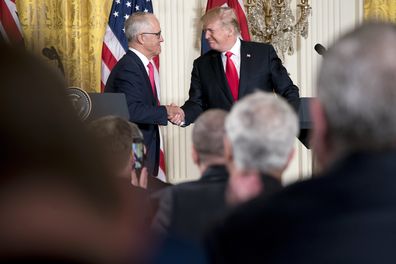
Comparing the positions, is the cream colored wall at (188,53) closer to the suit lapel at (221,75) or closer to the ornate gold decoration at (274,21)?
the ornate gold decoration at (274,21)

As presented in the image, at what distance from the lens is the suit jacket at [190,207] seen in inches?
92.2

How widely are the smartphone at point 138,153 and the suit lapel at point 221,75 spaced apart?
3.28 meters

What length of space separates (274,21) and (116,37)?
187 cm

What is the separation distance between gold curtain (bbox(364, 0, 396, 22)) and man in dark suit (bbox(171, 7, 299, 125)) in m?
2.85

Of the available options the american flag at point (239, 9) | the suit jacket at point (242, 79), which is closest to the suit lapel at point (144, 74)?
the suit jacket at point (242, 79)

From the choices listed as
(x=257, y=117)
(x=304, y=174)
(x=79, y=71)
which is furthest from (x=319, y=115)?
(x=304, y=174)

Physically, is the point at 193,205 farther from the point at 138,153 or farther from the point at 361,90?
the point at 361,90

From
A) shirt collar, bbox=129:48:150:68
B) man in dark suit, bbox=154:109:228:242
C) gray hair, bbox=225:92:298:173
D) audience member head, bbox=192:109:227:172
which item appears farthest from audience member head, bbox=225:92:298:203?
shirt collar, bbox=129:48:150:68

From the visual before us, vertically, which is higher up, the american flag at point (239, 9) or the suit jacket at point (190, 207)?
the american flag at point (239, 9)

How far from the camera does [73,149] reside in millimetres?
446

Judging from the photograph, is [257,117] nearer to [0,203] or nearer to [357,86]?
[357,86]

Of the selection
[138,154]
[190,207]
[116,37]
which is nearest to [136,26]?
[116,37]

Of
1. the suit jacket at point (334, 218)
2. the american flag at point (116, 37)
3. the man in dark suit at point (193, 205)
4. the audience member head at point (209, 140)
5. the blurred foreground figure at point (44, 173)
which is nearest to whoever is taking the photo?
the blurred foreground figure at point (44, 173)

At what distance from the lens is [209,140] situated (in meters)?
2.70
